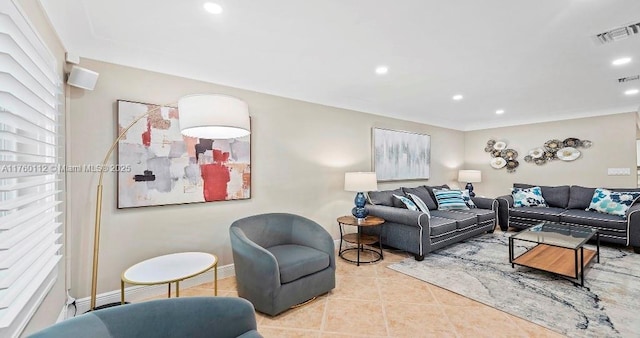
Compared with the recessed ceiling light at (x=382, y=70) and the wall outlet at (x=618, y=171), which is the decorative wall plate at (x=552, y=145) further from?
the recessed ceiling light at (x=382, y=70)

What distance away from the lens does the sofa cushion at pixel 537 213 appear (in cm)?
440

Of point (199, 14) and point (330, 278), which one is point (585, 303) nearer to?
point (330, 278)

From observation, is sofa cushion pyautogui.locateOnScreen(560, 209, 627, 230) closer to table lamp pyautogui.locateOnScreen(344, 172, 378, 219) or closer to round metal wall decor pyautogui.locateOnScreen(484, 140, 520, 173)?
round metal wall decor pyautogui.locateOnScreen(484, 140, 520, 173)

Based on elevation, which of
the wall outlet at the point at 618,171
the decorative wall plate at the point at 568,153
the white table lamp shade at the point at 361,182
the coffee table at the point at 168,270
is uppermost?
the decorative wall plate at the point at 568,153

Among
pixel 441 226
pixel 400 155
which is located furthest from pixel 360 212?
pixel 400 155

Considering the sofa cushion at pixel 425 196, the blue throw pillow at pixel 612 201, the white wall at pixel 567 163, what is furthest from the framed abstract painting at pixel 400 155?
the blue throw pillow at pixel 612 201

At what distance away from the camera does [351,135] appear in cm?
425

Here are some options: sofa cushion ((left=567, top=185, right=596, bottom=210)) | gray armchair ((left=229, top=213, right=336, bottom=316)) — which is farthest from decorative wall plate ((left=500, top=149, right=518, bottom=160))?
gray armchair ((left=229, top=213, right=336, bottom=316))

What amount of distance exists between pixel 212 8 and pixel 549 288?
3736 mm

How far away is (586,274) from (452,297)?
1.69 metres

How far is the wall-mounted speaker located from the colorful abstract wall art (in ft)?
0.97

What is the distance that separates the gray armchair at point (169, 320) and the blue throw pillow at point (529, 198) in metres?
5.37

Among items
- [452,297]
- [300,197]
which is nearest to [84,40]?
[300,197]

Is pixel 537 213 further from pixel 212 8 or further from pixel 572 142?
pixel 212 8
